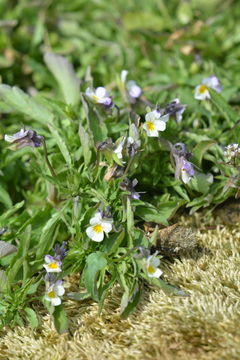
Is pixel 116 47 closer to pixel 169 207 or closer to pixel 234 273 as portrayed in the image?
pixel 169 207

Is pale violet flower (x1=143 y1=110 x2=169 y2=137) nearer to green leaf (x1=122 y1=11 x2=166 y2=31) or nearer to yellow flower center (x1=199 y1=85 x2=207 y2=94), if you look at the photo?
yellow flower center (x1=199 y1=85 x2=207 y2=94)

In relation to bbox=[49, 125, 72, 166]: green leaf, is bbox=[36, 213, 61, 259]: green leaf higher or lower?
lower

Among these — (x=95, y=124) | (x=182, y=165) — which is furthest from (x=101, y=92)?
(x=182, y=165)

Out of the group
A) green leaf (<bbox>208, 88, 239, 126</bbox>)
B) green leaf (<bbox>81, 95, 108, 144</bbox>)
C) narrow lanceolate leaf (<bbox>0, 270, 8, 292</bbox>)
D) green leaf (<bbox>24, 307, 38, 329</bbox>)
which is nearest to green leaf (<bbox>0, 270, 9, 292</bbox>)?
narrow lanceolate leaf (<bbox>0, 270, 8, 292</bbox>)

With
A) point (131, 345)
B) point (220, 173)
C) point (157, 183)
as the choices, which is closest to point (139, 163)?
point (157, 183)

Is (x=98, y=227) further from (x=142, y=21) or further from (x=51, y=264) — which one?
(x=142, y=21)
